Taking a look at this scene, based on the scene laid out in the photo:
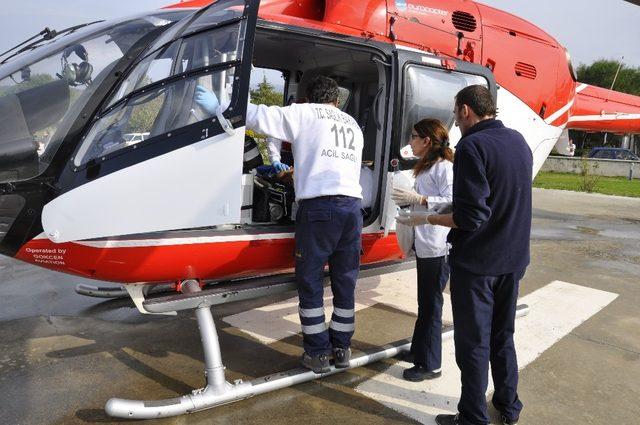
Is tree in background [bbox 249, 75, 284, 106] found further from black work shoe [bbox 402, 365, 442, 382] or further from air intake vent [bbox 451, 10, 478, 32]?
black work shoe [bbox 402, 365, 442, 382]

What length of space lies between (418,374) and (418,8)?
10.3ft

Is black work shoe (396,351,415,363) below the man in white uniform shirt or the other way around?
below

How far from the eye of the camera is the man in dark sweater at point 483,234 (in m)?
2.54

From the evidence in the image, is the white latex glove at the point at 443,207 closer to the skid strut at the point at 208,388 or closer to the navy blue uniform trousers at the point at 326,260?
the navy blue uniform trousers at the point at 326,260

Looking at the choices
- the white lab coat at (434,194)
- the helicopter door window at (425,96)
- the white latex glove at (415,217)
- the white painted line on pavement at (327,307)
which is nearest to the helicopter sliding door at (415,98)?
the helicopter door window at (425,96)

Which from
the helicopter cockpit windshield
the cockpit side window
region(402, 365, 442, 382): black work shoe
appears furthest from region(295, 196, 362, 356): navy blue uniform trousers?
the helicopter cockpit windshield

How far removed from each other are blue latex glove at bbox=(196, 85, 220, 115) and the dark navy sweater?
51.5 inches

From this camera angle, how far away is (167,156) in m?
2.75

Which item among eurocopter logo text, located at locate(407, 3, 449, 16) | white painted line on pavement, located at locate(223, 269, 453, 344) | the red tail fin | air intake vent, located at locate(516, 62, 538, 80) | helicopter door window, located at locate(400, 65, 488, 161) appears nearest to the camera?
helicopter door window, located at locate(400, 65, 488, 161)

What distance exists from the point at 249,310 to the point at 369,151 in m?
1.99

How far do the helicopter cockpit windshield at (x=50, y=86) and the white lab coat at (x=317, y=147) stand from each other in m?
1.07

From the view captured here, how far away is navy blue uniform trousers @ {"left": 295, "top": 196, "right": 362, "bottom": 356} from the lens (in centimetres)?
318

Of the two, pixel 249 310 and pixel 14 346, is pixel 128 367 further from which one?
pixel 249 310

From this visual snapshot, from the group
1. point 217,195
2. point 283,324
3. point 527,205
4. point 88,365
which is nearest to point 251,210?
point 217,195
